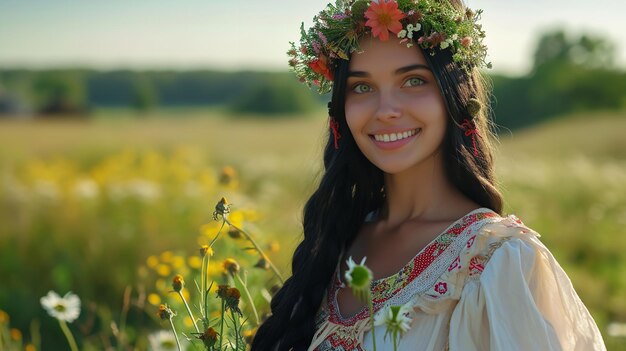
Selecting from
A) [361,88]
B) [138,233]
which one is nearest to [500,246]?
[361,88]

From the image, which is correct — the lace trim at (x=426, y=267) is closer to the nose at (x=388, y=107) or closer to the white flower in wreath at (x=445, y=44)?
the nose at (x=388, y=107)

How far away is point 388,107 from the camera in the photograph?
2.20 meters

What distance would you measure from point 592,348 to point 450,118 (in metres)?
0.71

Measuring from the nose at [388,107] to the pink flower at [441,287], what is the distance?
0.47 metres

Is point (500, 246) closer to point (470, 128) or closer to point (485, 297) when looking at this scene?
point (485, 297)

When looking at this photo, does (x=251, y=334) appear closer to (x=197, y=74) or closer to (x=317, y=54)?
(x=317, y=54)

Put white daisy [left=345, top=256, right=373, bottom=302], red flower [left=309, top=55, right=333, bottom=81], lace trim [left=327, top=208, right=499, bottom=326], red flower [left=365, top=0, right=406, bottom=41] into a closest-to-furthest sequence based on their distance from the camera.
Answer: white daisy [left=345, top=256, right=373, bottom=302], lace trim [left=327, top=208, right=499, bottom=326], red flower [left=365, top=0, right=406, bottom=41], red flower [left=309, top=55, right=333, bottom=81]

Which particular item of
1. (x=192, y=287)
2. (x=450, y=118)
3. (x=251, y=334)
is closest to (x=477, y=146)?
(x=450, y=118)

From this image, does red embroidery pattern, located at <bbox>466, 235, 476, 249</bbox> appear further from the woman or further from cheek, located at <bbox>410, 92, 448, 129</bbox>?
cheek, located at <bbox>410, 92, 448, 129</bbox>

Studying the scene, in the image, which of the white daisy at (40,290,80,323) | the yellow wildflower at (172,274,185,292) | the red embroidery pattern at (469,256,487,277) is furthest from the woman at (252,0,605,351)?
the white daisy at (40,290,80,323)

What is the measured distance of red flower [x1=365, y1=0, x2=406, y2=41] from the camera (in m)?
2.21

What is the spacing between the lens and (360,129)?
7.56ft

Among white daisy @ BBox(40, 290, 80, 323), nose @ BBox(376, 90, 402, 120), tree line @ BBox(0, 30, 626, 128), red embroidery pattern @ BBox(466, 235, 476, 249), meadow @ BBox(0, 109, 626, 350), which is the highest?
nose @ BBox(376, 90, 402, 120)

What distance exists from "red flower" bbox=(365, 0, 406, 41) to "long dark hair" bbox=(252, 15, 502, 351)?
0.12m
